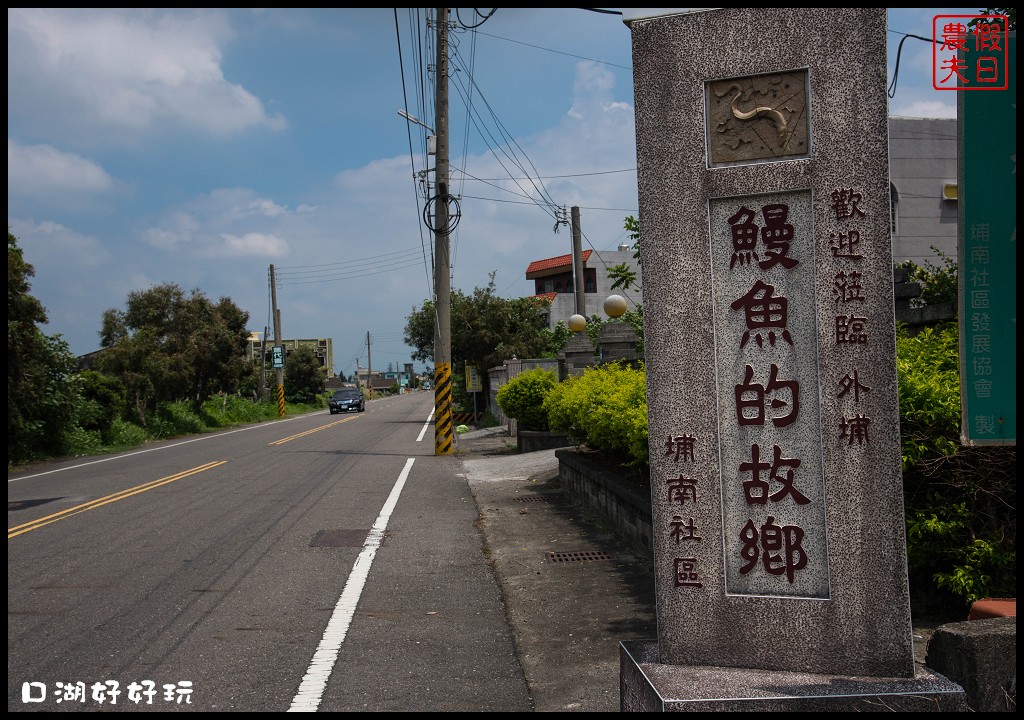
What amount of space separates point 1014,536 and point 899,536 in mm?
1460

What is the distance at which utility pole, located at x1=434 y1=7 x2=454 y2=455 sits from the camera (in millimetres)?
19781

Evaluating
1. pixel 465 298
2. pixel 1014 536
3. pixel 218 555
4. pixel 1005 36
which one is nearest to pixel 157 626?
pixel 218 555

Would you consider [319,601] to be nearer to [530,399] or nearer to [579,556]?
[579,556]

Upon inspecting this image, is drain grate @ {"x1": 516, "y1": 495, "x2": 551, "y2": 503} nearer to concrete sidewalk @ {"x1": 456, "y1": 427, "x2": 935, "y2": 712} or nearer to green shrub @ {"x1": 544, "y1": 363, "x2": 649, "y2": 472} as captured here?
concrete sidewalk @ {"x1": 456, "y1": 427, "x2": 935, "y2": 712}

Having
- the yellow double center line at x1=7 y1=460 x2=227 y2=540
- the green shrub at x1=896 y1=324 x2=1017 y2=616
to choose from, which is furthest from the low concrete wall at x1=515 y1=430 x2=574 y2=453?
the green shrub at x1=896 y1=324 x2=1017 y2=616

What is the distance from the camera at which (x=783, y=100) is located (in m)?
4.09

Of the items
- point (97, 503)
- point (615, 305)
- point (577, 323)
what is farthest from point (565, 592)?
point (577, 323)

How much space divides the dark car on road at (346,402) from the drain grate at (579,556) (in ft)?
150

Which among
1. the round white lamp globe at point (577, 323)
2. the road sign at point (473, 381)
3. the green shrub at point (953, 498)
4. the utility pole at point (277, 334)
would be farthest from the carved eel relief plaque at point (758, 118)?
the utility pole at point (277, 334)

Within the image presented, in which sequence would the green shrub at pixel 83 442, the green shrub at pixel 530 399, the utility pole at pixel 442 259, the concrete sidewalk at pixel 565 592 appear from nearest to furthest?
the concrete sidewalk at pixel 565 592
the green shrub at pixel 530 399
the utility pole at pixel 442 259
the green shrub at pixel 83 442

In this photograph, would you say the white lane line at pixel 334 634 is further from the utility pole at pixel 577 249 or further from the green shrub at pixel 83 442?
the green shrub at pixel 83 442

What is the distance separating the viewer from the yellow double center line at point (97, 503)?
9.88 metres

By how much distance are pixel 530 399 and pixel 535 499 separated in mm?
7287

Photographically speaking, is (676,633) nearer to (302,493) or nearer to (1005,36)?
(1005,36)
